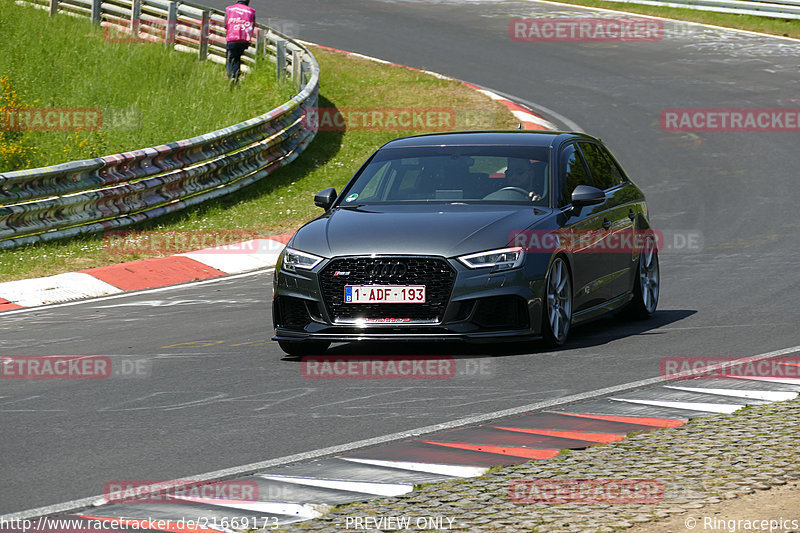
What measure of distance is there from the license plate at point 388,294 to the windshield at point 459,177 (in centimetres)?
129

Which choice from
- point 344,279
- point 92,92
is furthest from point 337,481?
point 92,92

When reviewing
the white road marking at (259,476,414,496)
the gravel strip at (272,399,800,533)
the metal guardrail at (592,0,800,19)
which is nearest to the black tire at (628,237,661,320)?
the gravel strip at (272,399,800,533)

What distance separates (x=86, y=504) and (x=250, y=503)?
0.74 m

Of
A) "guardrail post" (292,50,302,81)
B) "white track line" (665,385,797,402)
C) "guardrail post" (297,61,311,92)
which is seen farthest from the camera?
"guardrail post" (292,50,302,81)

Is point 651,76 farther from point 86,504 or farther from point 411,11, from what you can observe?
point 86,504

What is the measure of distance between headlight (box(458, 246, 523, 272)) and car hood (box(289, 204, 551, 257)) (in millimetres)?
46

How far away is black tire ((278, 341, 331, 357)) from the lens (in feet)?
32.2

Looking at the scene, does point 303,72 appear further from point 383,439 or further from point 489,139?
point 383,439

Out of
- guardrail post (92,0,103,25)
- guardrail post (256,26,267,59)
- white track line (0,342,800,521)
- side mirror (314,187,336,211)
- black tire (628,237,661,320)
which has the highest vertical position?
side mirror (314,187,336,211)

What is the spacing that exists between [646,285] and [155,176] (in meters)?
7.84

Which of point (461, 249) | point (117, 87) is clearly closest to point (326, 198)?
point (461, 249)

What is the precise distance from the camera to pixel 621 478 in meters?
6.14

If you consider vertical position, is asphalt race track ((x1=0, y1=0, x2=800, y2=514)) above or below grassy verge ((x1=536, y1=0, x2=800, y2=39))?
below

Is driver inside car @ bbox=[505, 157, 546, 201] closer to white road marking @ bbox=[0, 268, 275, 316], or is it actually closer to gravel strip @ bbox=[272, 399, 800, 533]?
gravel strip @ bbox=[272, 399, 800, 533]
